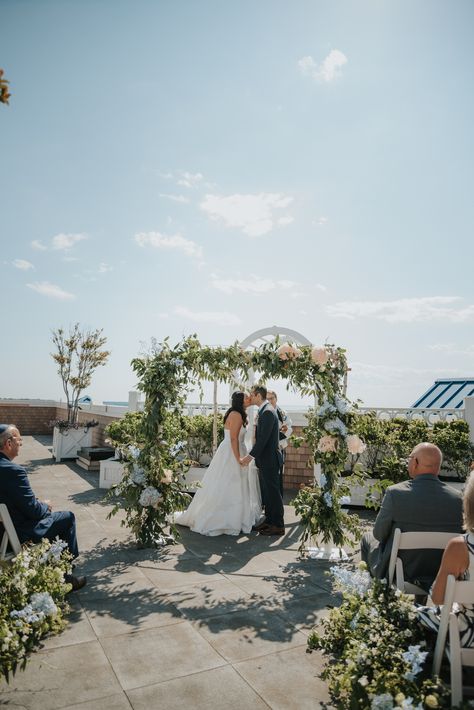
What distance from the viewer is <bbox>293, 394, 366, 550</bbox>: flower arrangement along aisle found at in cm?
566

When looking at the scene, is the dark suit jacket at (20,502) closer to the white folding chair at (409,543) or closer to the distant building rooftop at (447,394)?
the white folding chair at (409,543)

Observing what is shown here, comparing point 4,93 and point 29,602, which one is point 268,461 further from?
point 4,93

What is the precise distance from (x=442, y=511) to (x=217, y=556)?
3.07 m

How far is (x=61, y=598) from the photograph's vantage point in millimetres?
3994

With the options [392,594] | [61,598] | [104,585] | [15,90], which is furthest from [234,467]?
[15,90]

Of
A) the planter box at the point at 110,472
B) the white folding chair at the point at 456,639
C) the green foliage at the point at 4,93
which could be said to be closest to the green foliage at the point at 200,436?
the planter box at the point at 110,472

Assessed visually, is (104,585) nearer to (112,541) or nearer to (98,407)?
(112,541)

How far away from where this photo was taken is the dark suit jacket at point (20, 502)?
12.9 feet

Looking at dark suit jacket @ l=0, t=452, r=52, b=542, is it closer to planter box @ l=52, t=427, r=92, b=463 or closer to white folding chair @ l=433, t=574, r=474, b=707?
white folding chair @ l=433, t=574, r=474, b=707

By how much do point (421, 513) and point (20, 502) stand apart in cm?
326

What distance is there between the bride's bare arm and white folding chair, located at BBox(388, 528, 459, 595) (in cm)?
350

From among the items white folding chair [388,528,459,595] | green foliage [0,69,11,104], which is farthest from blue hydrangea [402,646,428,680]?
green foliage [0,69,11,104]

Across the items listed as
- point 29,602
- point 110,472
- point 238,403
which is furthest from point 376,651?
point 110,472

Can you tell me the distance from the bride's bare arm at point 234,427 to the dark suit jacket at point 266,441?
24cm
